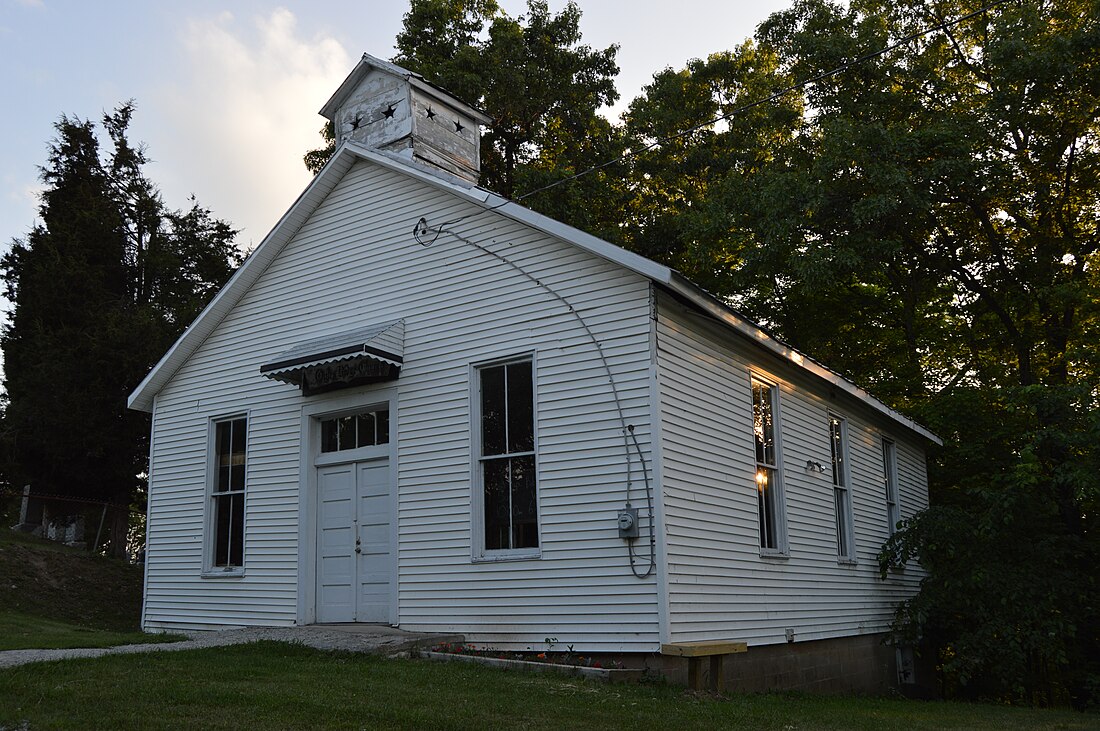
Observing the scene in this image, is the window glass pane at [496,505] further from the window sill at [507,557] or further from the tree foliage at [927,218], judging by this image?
the tree foliage at [927,218]

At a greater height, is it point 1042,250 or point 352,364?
point 1042,250

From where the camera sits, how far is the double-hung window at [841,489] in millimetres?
14875

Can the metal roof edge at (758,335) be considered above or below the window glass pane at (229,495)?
above

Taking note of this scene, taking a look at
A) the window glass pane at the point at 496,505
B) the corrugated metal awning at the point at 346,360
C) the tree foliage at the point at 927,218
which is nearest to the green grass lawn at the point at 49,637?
the corrugated metal awning at the point at 346,360

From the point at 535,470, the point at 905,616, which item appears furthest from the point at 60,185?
the point at 905,616

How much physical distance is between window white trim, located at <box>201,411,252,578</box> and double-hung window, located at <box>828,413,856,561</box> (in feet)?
27.9

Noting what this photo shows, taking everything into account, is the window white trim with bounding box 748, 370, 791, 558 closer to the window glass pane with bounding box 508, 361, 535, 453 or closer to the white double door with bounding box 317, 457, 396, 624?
the window glass pane with bounding box 508, 361, 535, 453

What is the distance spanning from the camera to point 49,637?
37.1 feet

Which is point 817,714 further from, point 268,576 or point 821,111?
point 821,111

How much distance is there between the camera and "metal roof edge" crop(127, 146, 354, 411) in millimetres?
13719

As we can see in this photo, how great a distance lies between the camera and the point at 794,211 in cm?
A: 2047

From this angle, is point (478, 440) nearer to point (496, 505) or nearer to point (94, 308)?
point (496, 505)

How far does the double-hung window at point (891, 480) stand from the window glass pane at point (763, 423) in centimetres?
498

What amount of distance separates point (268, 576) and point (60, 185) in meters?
20.7
